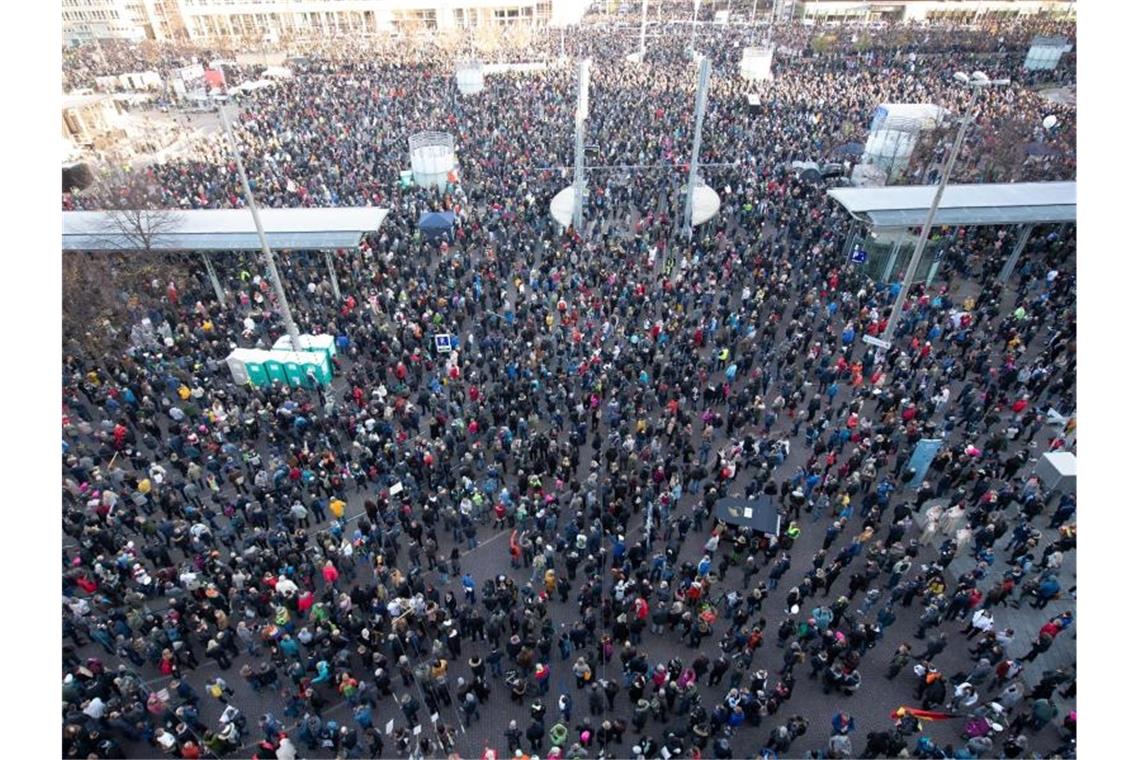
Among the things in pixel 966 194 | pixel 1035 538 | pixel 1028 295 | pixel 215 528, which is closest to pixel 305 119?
pixel 215 528

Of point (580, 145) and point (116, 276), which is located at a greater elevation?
point (580, 145)

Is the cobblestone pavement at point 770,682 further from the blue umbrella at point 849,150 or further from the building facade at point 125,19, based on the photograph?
the building facade at point 125,19

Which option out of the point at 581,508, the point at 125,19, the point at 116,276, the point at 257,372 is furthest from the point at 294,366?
the point at 125,19

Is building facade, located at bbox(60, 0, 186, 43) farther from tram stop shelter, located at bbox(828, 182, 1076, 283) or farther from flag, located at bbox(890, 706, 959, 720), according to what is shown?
flag, located at bbox(890, 706, 959, 720)

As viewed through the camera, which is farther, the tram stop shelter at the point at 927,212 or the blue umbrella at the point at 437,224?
the blue umbrella at the point at 437,224

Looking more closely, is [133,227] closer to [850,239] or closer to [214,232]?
[214,232]

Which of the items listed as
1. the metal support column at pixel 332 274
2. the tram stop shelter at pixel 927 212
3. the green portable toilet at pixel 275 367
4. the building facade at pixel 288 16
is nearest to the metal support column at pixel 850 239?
the tram stop shelter at pixel 927 212
